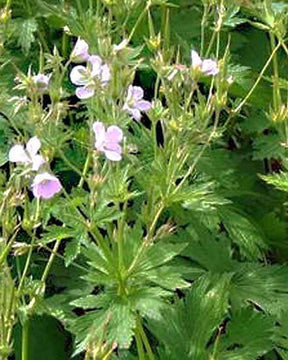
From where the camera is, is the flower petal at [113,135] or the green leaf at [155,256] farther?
the green leaf at [155,256]

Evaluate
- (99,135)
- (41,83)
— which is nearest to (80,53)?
(41,83)

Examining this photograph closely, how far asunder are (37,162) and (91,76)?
0.16 meters

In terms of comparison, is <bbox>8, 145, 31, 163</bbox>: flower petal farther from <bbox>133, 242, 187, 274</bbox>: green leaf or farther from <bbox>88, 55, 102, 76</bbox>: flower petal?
<bbox>133, 242, 187, 274</bbox>: green leaf

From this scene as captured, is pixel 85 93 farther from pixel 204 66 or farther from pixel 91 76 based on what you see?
pixel 204 66

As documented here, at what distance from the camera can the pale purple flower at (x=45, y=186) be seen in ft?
4.72

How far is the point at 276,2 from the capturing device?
7.30 ft

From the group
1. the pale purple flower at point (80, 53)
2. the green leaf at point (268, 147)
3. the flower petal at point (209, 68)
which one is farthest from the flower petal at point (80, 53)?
the green leaf at point (268, 147)

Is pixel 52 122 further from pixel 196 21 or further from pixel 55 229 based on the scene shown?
pixel 196 21

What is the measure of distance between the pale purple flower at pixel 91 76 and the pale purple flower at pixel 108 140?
0.07 meters

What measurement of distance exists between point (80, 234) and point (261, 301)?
43 centimetres

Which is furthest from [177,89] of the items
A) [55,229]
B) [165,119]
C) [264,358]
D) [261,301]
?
[264,358]

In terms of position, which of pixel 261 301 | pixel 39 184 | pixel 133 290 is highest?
pixel 39 184

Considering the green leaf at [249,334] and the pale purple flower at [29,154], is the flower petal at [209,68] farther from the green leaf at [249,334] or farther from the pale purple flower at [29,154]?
the green leaf at [249,334]

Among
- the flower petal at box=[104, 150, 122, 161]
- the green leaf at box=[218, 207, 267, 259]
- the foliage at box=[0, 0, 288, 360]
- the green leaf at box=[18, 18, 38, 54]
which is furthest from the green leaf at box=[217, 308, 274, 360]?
the green leaf at box=[18, 18, 38, 54]
